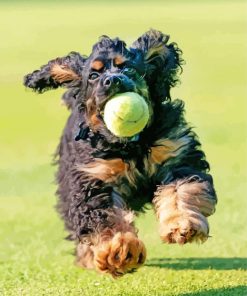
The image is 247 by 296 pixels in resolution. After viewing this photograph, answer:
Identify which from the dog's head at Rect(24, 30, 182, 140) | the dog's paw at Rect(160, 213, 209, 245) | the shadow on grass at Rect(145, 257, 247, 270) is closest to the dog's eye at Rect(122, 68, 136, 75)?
the dog's head at Rect(24, 30, 182, 140)

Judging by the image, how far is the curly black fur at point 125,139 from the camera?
5.82 m

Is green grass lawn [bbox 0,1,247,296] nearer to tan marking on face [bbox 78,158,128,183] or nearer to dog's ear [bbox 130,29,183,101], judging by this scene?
tan marking on face [bbox 78,158,128,183]

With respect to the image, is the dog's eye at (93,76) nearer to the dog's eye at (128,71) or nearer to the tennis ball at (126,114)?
the dog's eye at (128,71)

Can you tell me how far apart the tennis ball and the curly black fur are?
92 millimetres

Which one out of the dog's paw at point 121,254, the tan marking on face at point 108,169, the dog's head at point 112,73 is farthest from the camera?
the tan marking on face at point 108,169

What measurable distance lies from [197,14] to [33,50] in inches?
388

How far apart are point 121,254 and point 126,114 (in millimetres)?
704

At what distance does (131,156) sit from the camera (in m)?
5.93

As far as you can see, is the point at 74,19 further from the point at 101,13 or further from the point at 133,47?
the point at 133,47

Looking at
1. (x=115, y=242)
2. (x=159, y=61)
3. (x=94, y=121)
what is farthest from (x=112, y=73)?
(x=115, y=242)

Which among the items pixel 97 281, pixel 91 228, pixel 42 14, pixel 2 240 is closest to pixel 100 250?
pixel 91 228

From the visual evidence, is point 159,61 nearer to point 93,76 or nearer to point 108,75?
point 93,76

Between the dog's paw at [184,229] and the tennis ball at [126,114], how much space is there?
1.68 feet

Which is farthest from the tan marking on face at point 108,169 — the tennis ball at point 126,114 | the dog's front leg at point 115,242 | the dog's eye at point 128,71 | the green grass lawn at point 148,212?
the green grass lawn at point 148,212
